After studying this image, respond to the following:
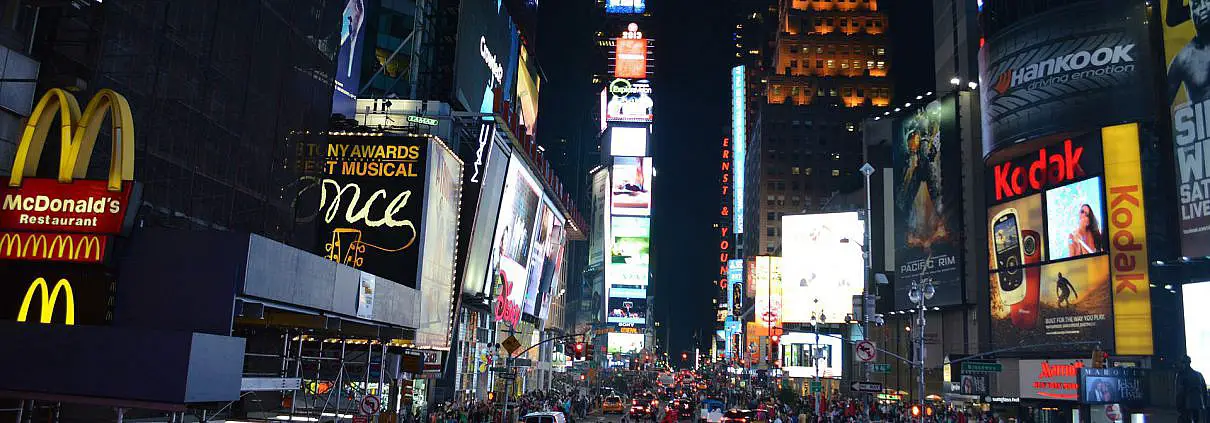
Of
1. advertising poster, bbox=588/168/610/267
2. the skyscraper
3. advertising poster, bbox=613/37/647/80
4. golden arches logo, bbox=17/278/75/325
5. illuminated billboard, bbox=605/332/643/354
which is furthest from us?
advertising poster, bbox=613/37/647/80

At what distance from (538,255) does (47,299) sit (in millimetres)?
58880

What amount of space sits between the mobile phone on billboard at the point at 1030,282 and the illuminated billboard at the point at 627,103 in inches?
4308

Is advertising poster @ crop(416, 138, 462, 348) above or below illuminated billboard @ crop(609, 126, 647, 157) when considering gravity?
below

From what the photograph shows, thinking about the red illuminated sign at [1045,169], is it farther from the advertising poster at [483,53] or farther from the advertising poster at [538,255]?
the advertising poster at [538,255]

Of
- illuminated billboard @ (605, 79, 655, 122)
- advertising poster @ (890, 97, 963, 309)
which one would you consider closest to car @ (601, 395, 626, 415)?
advertising poster @ (890, 97, 963, 309)

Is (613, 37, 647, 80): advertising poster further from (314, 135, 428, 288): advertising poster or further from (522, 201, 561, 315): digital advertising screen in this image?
(314, 135, 428, 288): advertising poster

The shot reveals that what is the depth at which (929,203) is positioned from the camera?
70125 millimetres

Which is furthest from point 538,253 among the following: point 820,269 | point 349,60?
point 820,269

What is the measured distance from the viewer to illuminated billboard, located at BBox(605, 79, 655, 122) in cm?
16362

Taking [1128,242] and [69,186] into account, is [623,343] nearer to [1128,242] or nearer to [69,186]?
[1128,242]

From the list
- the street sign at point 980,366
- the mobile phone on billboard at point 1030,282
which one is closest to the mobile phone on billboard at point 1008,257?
the mobile phone on billboard at point 1030,282

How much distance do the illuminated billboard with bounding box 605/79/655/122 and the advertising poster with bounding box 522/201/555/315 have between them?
3311 inches

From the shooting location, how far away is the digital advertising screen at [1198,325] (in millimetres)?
45312

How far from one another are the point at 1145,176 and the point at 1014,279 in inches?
453
